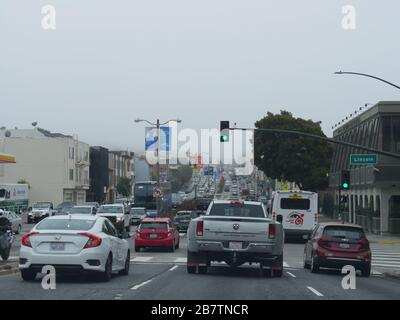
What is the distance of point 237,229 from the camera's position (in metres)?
21.0

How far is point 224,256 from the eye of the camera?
21156mm

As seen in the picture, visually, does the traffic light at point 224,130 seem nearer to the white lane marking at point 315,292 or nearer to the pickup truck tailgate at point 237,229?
the pickup truck tailgate at point 237,229

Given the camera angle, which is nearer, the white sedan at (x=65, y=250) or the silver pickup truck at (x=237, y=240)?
the white sedan at (x=65, y=250)

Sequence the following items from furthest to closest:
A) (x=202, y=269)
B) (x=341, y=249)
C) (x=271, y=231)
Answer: (x=341, y=249), (x=202, y=269), (x=271, y=231)

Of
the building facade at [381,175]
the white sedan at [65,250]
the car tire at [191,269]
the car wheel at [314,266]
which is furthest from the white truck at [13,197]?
the white sedan at [65,250]

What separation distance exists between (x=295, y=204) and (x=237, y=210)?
2450cm

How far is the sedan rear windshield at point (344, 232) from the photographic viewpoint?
81.8 feet

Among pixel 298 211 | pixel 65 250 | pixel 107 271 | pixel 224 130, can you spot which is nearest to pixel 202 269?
pixel 107 271

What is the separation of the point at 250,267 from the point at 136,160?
120 metres

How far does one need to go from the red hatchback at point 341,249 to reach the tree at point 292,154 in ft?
173

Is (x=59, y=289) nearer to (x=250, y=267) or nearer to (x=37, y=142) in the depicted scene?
(x=250, y=267)

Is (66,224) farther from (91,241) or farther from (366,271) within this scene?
(366,271)

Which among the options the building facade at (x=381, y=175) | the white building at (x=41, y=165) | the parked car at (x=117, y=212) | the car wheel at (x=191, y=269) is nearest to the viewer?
the car wheel at (x=191, y=269)
